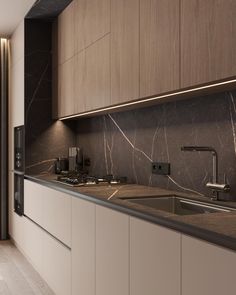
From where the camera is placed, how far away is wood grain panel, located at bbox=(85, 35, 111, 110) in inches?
123

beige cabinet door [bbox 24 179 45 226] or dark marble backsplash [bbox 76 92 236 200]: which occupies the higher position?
dark marble backsplash [bbox 76 92 236 200]

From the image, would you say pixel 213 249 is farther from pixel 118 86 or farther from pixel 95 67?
pixel 95 67

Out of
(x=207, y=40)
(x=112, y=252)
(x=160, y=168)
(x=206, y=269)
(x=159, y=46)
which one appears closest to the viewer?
(x=206, y=269)

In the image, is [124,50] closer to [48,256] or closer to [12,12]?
[48,256]

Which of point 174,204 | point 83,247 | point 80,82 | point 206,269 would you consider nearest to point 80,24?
point 80,82

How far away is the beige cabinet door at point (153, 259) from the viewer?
1.64 m

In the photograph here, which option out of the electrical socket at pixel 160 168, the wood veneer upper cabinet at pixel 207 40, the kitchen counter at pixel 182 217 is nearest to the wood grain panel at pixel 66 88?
the electrical socket at pixel 160 168

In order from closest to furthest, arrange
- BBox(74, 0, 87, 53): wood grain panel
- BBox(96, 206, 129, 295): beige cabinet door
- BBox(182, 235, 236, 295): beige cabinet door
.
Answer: BBox(182, 235, 236, 295): beige cabinet door, BBox(96, 206, 129, 295): beige cabinet door, BBox(74, 0, 87, 53): wood grain panel

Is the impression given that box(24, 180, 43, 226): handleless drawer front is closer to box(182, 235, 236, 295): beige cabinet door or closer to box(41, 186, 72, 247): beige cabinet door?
box(41, 186, 72, 247): beige cabinet door

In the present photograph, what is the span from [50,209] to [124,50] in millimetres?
1432

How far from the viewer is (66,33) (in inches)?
160

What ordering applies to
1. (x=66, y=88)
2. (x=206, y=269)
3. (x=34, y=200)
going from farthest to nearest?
(x=66, y=88) < (x=34, y=200) < (x=206, y=269)

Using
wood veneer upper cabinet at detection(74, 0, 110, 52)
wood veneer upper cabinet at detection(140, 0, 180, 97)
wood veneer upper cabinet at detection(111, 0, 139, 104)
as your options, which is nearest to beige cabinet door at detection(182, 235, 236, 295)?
wood veneer upper cabinet at detection(140, 0, 180, 97)

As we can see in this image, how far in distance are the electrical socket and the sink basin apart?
0.34m
